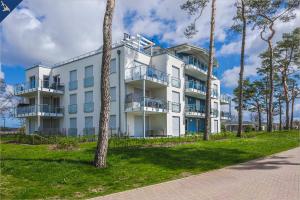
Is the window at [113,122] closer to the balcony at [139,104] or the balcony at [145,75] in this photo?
the balcony at [139,104]

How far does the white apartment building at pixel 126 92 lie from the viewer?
27.4 metres

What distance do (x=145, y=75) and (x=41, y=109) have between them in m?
12.4

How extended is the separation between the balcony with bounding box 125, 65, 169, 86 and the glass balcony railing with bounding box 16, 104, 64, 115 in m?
9.69

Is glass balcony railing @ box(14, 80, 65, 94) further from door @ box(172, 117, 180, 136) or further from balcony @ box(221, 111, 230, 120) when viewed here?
balcony @ box(221, 111, 230, 120)

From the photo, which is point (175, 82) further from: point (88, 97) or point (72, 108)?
point (72, 108)

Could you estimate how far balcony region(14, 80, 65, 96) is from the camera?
31969 millimetres

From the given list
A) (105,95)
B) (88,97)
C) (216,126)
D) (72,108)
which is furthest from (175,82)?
(105,95)

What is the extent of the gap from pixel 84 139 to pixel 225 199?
15.9 metres

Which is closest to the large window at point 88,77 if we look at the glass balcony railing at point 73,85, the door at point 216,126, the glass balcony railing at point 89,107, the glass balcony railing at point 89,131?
the glass balcony railing at point 73,85

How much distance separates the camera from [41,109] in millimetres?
31750

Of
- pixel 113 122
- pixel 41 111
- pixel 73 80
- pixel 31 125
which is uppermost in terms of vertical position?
pixel 73 80

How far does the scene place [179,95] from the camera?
106ft

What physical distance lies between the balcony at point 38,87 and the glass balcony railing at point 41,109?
5.40ft

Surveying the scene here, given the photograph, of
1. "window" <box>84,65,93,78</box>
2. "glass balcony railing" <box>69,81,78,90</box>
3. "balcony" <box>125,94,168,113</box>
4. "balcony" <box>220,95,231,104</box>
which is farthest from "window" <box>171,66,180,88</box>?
"balcony" <box>220,95,231,104</box>
